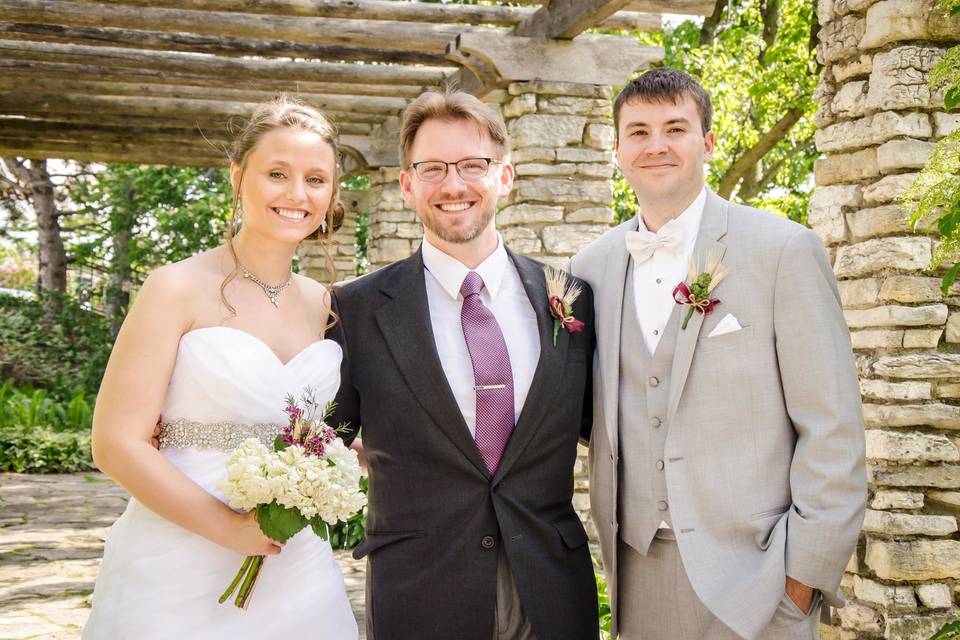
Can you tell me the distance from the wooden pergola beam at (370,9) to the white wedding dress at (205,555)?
12.1 ft

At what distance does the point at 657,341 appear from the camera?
286 cm

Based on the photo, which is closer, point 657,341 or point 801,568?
point 801,568

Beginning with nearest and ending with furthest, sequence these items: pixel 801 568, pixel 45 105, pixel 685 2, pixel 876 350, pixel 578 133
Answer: pixel 801 568 < pixel 876 350 < pixel 685 2 < pixel 578 133 < pixel 45 105

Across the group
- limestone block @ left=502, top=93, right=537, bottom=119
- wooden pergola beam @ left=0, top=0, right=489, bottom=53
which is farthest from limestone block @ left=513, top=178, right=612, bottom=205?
wooden pergola beam @ left=0, top=0, right=489, bottom=53

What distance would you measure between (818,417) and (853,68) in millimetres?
2045

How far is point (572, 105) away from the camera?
6367 mm

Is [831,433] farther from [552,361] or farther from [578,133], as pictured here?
[578,133]

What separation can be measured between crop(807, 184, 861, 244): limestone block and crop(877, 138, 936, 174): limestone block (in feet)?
0.75

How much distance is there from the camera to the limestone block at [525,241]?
6.31m

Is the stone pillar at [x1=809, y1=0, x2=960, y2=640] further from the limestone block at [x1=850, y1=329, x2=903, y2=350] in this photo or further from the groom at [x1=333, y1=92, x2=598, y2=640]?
the groom at [x1=333, y1=92, x2=598, y2=640]

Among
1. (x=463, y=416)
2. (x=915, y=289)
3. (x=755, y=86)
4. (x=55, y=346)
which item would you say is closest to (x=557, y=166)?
(x=915, y=289)

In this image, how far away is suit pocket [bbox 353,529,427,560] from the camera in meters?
2.71

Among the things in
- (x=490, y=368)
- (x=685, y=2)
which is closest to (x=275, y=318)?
(x=490, y=368)

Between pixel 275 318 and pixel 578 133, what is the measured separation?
4.00 m
